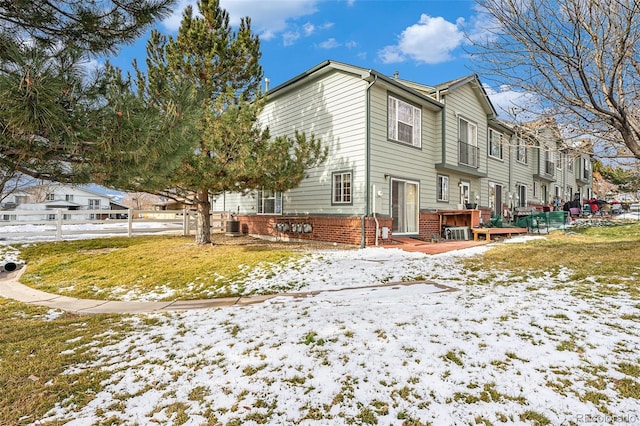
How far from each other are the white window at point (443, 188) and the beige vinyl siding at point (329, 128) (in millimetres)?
4776

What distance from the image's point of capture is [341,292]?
563cm

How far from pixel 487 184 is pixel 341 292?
1457 centimetres

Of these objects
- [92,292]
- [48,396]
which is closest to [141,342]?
[48,396]

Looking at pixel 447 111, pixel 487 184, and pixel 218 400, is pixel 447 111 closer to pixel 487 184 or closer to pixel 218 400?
pixel 487 184

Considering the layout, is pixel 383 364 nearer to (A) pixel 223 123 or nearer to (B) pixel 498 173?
(A) pixel 223 123

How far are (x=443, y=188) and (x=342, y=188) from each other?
5.27m

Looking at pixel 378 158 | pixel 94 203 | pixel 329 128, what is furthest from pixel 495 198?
pixel 94 203

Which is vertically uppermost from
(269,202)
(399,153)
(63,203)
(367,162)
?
(399,153)

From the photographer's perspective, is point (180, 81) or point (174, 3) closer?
point (180, 81)

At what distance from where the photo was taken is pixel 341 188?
38.0 ft

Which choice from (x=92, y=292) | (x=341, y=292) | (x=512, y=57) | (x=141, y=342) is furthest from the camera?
(x=92, y=292)

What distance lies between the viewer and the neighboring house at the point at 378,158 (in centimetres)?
1089

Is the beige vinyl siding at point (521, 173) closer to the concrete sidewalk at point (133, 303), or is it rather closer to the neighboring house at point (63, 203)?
the concrete sidewalk at point (133, 303)

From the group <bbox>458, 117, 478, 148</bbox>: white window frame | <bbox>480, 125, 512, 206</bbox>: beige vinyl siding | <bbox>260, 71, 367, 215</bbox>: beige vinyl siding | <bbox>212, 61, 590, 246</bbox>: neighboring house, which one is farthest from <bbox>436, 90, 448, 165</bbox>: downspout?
<bbox>480, 125, 512, 206</bbox>: beige vinyl siding
